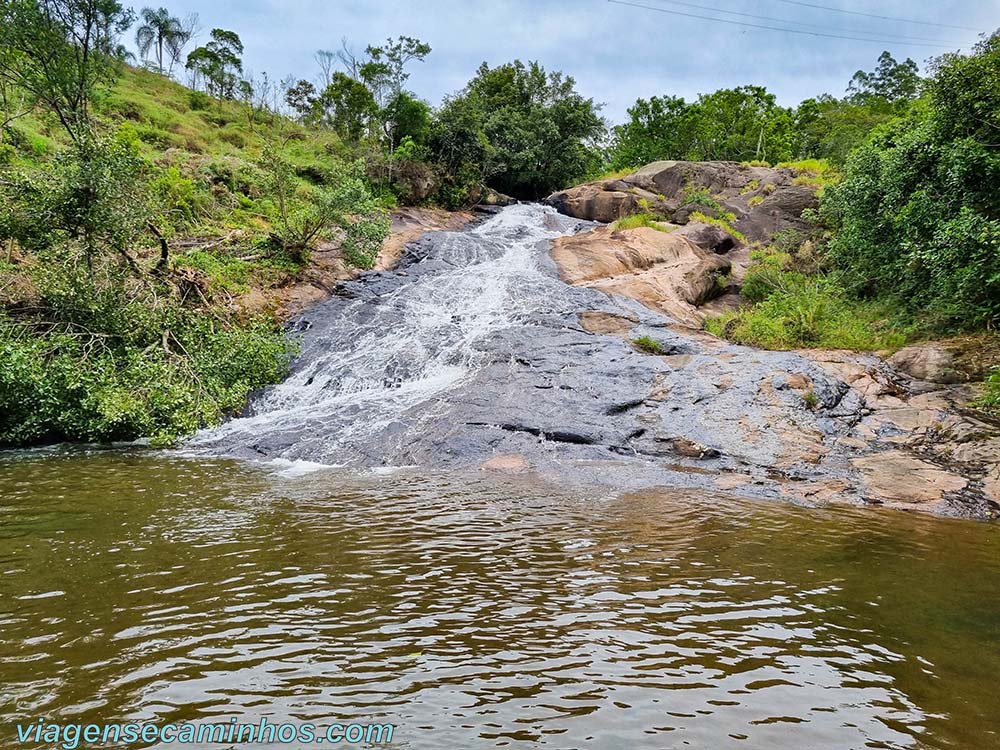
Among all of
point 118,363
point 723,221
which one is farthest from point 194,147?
point 723,221

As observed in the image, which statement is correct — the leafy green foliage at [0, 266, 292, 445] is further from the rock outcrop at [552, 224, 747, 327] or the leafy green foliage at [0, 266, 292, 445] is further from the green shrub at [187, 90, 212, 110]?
the green shrub at [187, 90, 212, 110]

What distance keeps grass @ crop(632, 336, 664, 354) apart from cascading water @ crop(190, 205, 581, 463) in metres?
3.62

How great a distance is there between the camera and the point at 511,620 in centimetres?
414

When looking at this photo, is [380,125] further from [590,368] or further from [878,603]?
[878,603]

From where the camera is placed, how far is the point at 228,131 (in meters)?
31.4

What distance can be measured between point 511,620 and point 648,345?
1068 cm

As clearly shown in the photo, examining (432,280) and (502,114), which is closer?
(432,280)

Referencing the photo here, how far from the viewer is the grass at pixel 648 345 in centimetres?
1383

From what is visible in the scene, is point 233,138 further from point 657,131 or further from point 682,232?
point 657,131

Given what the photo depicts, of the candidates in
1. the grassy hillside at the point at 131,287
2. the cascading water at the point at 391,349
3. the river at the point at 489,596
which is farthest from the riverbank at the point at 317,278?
the river at the point at 489,596

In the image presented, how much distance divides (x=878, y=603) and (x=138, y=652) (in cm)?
533

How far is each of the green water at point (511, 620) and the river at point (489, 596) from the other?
20 mm

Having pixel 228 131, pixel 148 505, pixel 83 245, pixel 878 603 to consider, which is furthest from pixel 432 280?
pixel 228 131

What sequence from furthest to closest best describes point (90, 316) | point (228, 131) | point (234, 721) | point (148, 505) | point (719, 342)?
point (228, 131) → point (719, 342) → point (90, 316) → point (148, 505) → point (234, 721)
